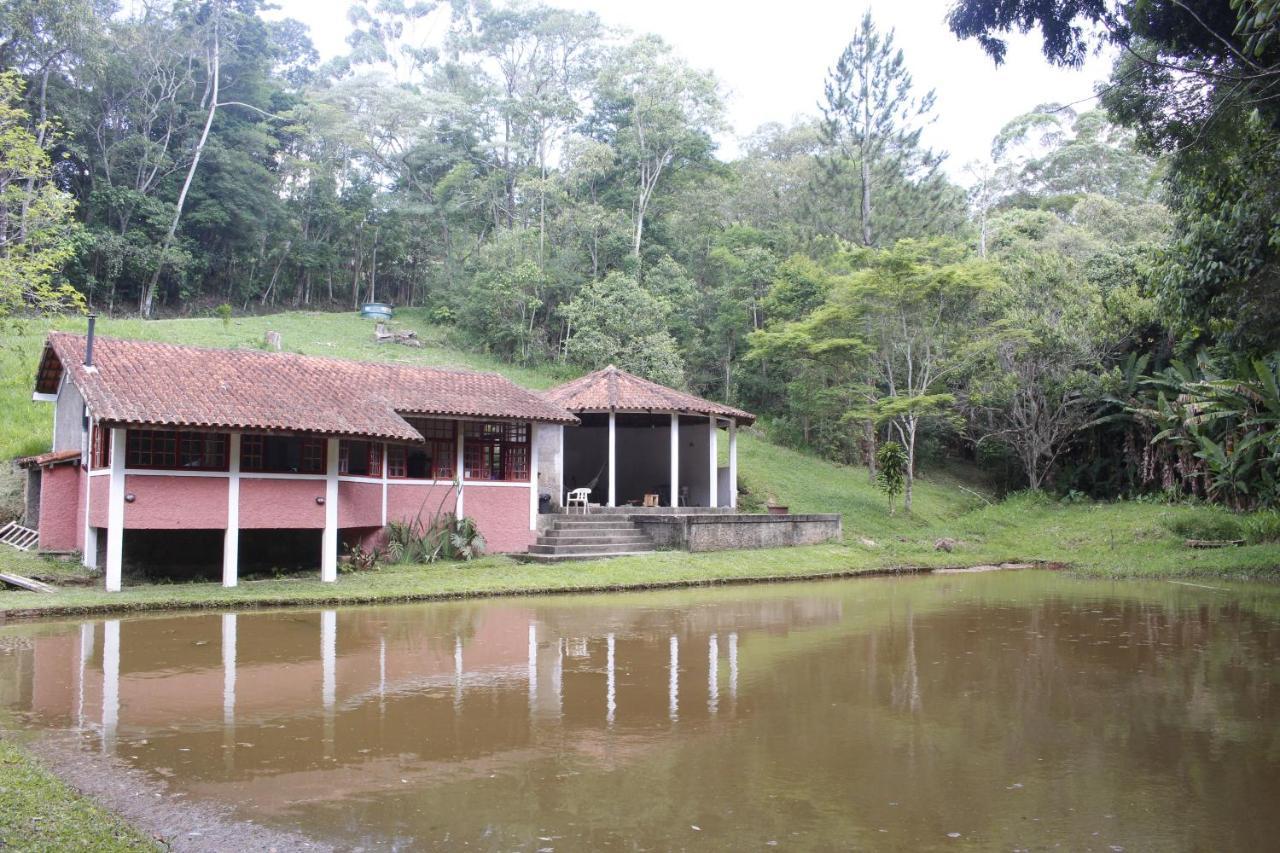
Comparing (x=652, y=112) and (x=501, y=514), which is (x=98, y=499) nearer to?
(x=501, y=514)

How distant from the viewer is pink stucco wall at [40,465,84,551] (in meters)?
14.5

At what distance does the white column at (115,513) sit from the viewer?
1255cm

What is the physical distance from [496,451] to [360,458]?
2589mm

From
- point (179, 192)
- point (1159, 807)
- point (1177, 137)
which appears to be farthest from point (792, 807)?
point (179, 192)

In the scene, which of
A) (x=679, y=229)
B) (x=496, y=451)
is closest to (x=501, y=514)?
(x=496, y=451)

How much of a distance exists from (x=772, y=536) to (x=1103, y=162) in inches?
1400

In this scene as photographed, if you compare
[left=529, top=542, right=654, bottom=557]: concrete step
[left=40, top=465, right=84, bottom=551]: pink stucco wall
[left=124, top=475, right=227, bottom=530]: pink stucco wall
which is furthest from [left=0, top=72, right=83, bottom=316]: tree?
[left=529, top=542, right=654, bottom=557]: concrete step

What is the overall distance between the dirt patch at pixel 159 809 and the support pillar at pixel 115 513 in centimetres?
783

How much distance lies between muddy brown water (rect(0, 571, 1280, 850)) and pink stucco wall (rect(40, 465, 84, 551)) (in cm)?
482

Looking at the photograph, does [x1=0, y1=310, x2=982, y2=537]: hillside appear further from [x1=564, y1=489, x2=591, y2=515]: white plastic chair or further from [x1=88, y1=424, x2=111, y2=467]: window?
[x1=564, y1=489, x2=591, y2=515]: white plastic chair

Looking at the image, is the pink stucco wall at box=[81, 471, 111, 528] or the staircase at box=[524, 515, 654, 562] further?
the staircase at box=[524, 515, 654, 562]

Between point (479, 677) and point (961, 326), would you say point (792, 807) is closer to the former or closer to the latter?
point (479, 677)

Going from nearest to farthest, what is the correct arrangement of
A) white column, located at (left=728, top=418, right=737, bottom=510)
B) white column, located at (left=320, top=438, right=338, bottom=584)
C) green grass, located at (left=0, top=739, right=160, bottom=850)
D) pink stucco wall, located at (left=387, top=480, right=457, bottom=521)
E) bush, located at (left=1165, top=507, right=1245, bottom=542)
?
1. green grass, located at (left=0, top=739, right=160, bottom=850)
2. white column, located at (left=320, top=438, right=338, bottom=584)
3. pink stucco wall, located at (left=387, top=480, right=457, bottom=521)
4. bush, located at (left=1165, top=507, right=1245, bottom=542)
5. white column, located at (left=728, top=418, right=737, bottom=510)

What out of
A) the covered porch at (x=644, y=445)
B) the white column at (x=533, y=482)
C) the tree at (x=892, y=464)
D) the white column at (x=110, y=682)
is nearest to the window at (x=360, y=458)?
the white column at (x=533, y=482)
